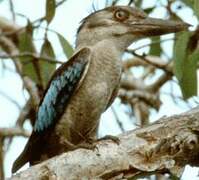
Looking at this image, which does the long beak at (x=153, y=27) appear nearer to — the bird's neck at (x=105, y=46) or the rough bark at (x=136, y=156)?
the bird's neck at (x=105, y=46)

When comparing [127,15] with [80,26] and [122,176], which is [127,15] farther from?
[122,176]

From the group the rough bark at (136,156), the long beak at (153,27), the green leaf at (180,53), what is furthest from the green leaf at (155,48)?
the rough bark at (136,156)

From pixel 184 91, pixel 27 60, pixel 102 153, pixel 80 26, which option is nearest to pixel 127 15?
pixel 80 26

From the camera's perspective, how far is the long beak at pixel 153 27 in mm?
4765

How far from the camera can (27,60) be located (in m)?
5.62

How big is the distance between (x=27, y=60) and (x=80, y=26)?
2.34 ft

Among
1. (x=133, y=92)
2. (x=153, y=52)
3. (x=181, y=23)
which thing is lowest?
(x=133, y=92)

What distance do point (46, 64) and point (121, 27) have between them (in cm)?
87

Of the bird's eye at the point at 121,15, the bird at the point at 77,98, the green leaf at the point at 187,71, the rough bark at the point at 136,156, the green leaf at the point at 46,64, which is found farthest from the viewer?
the green leaf at the point at 46,64

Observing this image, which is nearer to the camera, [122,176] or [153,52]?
[122,176]

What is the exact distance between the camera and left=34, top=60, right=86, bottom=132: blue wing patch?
178 inches

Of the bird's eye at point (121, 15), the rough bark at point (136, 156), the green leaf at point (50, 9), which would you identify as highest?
the green leaf at point (50, 9)

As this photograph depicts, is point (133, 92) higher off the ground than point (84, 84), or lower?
lower

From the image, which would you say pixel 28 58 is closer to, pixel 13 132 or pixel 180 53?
pixel 13 132
